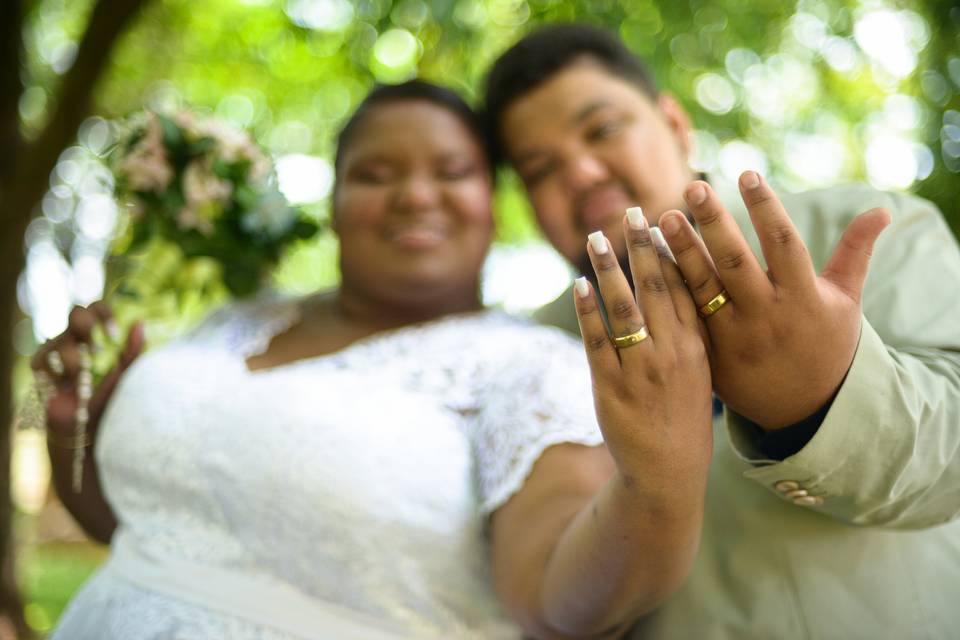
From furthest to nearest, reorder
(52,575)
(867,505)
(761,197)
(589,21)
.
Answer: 1. (52,575)
2. (589,21)
3. (867,505)
4. (761,197)

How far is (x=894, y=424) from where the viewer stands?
1.35 meters

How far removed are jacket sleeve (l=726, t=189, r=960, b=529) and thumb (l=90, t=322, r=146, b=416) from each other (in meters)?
1.72

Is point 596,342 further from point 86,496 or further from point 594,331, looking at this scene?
point 86,496

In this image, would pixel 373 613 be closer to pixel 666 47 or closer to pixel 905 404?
pixel 905 404

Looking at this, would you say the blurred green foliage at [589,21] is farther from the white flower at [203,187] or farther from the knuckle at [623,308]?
the knuckle at [623,308]

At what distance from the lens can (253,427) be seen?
6.38 feet

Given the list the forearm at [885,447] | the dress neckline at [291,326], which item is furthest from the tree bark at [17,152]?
the forearm at [885,447]

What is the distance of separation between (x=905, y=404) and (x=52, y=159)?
4204 mm

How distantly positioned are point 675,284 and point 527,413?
0.62m

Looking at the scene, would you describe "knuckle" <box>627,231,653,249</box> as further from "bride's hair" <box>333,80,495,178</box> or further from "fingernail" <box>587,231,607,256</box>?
"bride's hair" <box>333,80,495,178</box>

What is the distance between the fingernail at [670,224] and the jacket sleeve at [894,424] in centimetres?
37

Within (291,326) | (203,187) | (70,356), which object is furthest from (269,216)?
(70,356)

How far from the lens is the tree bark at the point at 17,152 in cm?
397

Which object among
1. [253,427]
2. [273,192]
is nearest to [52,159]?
[273,192]
